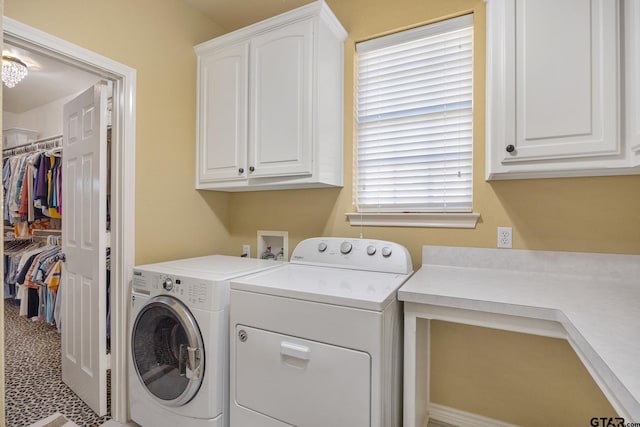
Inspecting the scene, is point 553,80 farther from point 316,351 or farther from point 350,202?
point 316,351

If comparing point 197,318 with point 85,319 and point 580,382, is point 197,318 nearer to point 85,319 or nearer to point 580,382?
point 85,319

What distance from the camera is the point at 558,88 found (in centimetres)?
131

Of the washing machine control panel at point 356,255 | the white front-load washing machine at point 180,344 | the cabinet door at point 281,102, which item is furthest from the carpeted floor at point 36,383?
the cabinet door at point 281,102

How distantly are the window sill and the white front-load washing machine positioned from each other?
0.72 meters

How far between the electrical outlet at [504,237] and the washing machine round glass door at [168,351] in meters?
1.66

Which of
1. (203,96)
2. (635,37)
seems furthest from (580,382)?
(203,96)

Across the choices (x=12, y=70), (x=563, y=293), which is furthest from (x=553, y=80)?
(x=12, y=70)

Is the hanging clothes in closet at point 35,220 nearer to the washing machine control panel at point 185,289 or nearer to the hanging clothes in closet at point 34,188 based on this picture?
the hanging clothes in closet at point 34,188

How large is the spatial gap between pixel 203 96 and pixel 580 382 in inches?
112

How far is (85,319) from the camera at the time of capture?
2.04 metres

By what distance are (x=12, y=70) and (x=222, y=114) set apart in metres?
1.99

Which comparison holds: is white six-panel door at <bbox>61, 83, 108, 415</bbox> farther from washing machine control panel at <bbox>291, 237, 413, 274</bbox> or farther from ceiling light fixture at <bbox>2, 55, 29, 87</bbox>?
washing machine control panel at <bbox>291, 237, 413, 274</bbox>

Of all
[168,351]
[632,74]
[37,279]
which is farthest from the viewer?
[37,279]

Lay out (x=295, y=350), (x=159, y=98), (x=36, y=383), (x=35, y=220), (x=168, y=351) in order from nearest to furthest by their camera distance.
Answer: (x=295, y=350) → (x=168, y=351) → (x=159, y=98) → (x=36, y=383) → (x=35, y=220)
